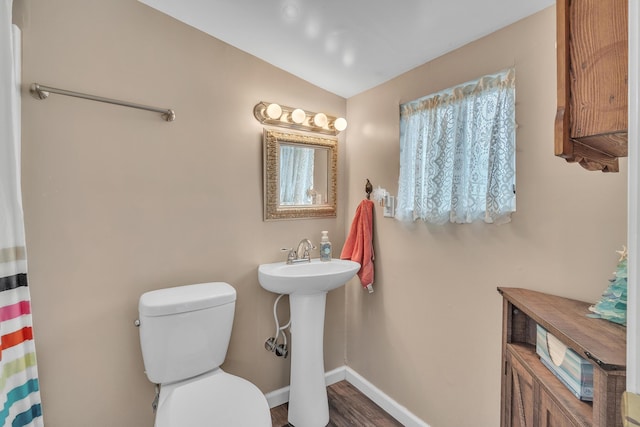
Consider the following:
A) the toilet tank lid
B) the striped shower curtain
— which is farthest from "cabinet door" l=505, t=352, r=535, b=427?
the striped shower curtain

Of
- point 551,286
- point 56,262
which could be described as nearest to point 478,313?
point 551,286

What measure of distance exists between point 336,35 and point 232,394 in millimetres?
1787

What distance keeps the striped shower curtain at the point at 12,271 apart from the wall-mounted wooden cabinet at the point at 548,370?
74.2 inches

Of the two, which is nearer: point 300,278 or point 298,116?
point 300,278

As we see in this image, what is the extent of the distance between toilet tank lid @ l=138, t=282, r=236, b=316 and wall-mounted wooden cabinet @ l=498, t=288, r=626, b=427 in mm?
1301

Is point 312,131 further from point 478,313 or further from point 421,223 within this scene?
point 478,313

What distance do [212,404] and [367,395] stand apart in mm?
1265

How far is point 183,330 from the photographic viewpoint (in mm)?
1461

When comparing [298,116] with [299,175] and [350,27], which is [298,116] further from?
[350,27]

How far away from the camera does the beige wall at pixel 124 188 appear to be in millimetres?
1354

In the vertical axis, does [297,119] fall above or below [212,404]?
above

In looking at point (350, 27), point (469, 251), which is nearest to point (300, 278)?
point (469, 251)

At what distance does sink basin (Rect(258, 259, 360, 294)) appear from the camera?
5.57 feet

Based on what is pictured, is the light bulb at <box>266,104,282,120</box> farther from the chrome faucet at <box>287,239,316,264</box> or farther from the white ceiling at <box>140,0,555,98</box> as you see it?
the chrome faucet at <box>287,239,316,264</box>
